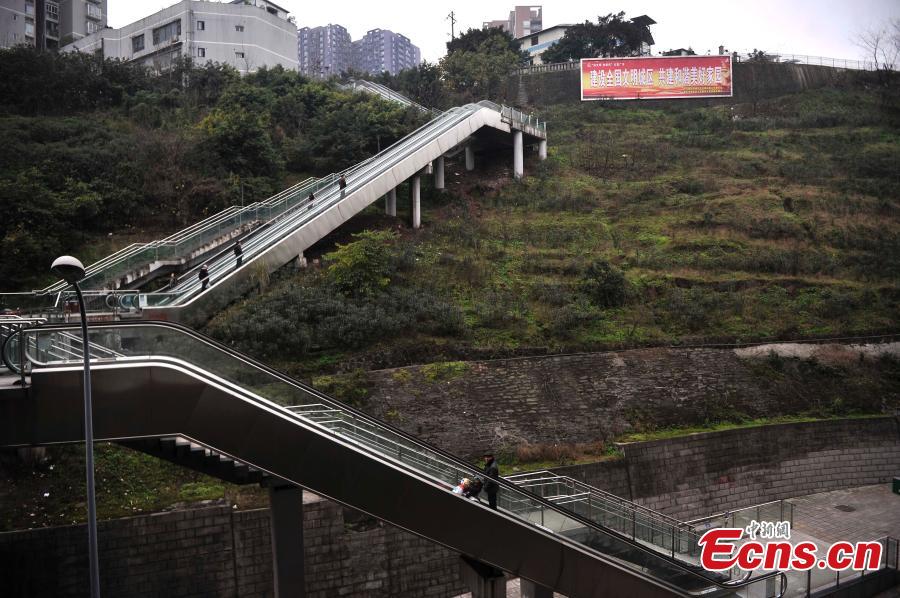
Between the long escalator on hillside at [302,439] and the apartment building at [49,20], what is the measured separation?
48.4m

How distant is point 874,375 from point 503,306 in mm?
13206

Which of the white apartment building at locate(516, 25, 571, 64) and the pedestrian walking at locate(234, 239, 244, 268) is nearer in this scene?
the pedestrian walking at locate(234, 239, 244, 268)

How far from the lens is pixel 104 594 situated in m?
13.0

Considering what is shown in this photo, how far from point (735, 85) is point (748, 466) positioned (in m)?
37.8

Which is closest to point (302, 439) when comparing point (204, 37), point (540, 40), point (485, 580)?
point (485, 580)

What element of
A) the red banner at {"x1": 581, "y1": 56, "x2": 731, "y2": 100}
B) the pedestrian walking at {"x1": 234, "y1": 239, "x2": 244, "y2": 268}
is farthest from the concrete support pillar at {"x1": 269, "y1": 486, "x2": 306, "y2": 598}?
the red banner at {"x1": 581, "y1": 56, "x2": 731, "y2": 100}

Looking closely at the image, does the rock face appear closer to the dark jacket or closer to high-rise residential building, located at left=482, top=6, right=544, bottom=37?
the dark jacket

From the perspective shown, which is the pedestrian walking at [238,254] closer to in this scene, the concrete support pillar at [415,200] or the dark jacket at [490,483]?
the concrete support pillar at [415,200]

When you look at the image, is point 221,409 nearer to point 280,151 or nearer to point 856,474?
point 856,474

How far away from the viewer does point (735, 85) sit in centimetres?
4912

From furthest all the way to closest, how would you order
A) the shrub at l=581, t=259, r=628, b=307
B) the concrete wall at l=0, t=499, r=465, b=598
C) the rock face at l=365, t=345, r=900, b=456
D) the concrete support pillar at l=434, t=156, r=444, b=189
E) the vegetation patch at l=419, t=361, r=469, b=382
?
the concrete support pillar at l=434, t=156, r=444, b=189 → the shrub at l=581, t=259, r=628, b=307 → the vegetation patch at l=419, t=361, r=469, b=382 → the rock face at l=365, t=345, r=900, b=456 → the concrete wall at l=0, t=499, r=465, b=598

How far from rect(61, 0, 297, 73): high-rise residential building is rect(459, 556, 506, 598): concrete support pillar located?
40.4 meters

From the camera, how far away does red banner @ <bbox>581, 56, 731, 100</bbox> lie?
1892 inches

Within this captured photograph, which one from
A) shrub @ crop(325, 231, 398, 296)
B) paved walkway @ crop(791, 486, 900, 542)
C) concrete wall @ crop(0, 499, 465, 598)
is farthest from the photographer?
shrub @ crop(325, 231, 398, 296)
